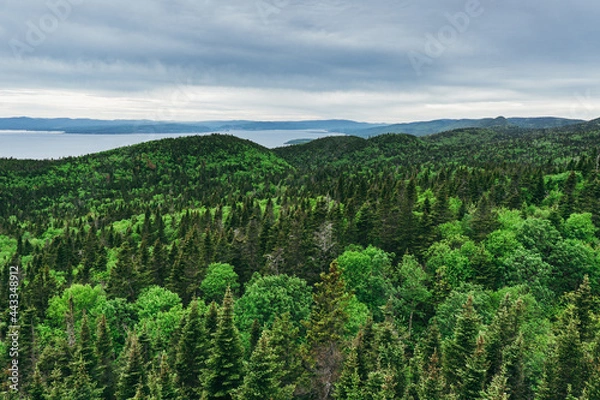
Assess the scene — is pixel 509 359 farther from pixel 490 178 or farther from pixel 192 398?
pixel 490 178

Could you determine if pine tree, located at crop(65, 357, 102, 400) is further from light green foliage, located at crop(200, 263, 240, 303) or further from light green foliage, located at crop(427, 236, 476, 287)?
light green foliage, located at crop(427, 236, 476, 287)

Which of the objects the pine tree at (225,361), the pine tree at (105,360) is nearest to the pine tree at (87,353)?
the pine tree at (105,360)

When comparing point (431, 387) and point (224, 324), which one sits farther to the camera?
point (224, 324)

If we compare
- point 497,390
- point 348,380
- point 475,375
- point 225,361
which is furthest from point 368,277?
point 497,390

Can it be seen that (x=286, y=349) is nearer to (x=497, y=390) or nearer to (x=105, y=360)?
(x=497, y=390)

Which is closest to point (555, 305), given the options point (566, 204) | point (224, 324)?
point (566, 204)

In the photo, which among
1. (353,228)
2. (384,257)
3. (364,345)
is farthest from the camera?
(353,228)

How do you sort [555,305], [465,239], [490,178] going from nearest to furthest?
1. [555,305]
2. [465,239]
3. [490,178]
